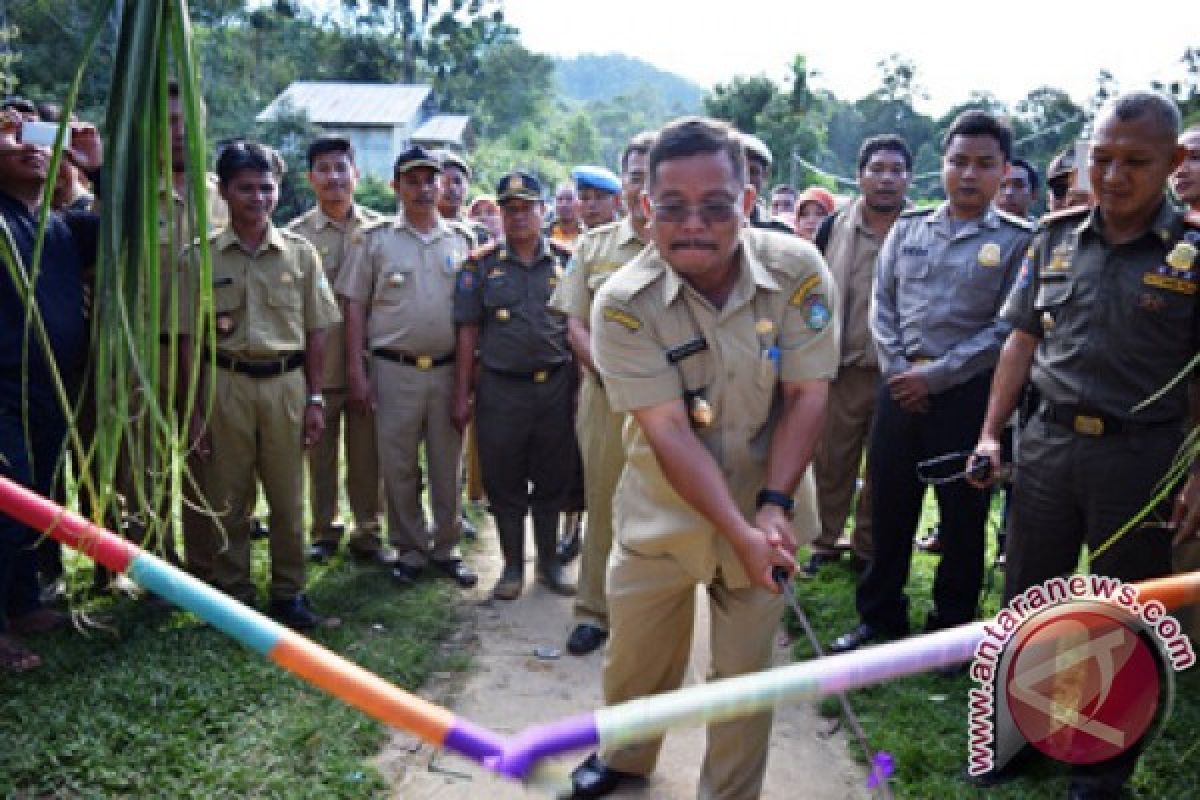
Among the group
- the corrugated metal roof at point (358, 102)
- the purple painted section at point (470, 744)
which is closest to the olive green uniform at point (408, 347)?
the purple painted section at point (470, 744)

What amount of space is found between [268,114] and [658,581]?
3269cm

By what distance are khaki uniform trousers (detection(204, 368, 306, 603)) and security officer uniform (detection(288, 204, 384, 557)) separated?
0.83m

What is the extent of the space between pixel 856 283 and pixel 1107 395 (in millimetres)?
1973

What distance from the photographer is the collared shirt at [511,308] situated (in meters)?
4.77

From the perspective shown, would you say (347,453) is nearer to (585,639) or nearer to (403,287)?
(403,287)

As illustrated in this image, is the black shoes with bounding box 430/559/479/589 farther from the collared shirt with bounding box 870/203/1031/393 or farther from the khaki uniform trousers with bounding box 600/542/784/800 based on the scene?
the collared shirt with bounding box 870/203/1031/393

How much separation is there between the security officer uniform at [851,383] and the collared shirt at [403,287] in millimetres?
2104

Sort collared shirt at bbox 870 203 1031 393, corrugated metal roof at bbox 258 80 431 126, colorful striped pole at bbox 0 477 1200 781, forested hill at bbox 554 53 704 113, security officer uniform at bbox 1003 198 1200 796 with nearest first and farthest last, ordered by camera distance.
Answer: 1. colorful striped pole at bbox 0 477 1200 781
2. security officer uniform at bbox 1003 198 1200 796
3. collared shirt at bbox 870 203 1031 393
4. corrugated metal roof at bbox 258 80 431 126
5. forested hill at bbox 554 53 704 113

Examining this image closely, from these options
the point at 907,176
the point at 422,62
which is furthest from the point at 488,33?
the point at 907,176

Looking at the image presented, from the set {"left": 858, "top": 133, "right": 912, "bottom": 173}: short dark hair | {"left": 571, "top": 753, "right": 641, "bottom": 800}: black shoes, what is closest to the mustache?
{"left": 571, "top": 753, "right": 641, "bottom": 800}: black shoes

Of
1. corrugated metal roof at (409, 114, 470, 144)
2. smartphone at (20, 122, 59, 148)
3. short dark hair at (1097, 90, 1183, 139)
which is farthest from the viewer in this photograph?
corrugated metal roof at (409, 114, 470, 144)

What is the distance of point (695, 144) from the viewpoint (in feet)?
7.82

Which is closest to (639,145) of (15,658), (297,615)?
(297,615)

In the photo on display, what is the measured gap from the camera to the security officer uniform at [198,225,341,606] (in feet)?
13.4
